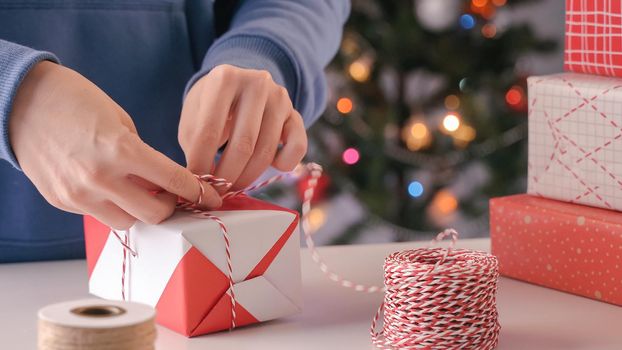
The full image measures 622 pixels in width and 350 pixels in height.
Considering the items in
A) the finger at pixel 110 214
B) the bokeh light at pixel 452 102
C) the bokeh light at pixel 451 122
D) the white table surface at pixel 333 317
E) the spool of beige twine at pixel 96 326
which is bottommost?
the white table surface at pixel 333 317

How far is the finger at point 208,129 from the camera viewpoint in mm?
1037

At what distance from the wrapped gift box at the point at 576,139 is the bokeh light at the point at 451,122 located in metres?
1.71

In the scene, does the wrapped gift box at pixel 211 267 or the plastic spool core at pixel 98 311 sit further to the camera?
the wrapped gift box at pixel 211 267

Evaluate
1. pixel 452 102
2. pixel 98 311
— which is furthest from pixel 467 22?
pixel 98 311

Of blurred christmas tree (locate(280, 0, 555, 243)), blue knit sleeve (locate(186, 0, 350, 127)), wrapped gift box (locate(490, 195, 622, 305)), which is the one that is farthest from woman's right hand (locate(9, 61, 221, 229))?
blurred christmas tree (locate(280, 0, 555, 243))

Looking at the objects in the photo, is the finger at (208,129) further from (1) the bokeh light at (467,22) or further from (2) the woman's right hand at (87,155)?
(1) the bokeh light at (467,22)

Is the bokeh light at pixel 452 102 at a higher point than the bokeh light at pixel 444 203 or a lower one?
higher

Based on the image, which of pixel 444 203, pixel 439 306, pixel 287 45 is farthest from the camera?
pixel 444 203

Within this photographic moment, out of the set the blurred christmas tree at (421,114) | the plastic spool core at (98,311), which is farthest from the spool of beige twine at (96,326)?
the blurred christmas tree at (421,114)

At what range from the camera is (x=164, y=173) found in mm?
946

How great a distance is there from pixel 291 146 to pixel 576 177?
1.09 feet

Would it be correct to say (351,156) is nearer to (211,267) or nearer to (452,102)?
(452,102)

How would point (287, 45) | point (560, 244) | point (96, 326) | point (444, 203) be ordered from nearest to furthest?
point (96, 326), point (560, 244), point (287, 45), point (444, 203)

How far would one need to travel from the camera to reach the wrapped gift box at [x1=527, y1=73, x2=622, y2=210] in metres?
1.11
